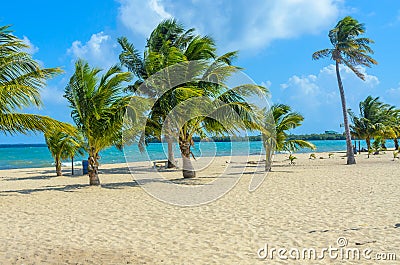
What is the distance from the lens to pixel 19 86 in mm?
8414

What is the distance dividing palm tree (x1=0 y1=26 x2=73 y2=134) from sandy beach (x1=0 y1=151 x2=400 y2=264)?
6.69ft

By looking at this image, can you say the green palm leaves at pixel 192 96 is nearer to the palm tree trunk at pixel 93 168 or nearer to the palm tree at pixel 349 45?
the palm tree trunk at pixel 93 168

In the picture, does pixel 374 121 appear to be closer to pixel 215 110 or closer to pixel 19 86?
pixel 215 110

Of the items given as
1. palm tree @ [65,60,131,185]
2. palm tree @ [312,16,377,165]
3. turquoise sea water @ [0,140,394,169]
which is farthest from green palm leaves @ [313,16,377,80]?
palm tree @ [65,60,131,185]

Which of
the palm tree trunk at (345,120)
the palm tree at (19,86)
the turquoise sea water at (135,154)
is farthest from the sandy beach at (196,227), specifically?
the palm tree trunk at (345,120)

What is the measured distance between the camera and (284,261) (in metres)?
4.34

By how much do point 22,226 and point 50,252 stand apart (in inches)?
78.6

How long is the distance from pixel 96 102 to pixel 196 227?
6.88 metres

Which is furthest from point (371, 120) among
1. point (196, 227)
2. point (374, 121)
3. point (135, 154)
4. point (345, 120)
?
point (196, 227)

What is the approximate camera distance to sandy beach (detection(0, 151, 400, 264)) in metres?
4.61

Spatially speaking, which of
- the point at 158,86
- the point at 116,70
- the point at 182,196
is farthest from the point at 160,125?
the point at 182,196

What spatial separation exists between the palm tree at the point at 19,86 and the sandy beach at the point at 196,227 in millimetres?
2039

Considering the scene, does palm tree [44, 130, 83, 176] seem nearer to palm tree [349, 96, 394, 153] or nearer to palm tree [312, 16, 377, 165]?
palm tree [312, 16, 377, 165]

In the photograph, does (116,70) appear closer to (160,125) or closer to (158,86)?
(158,86)
